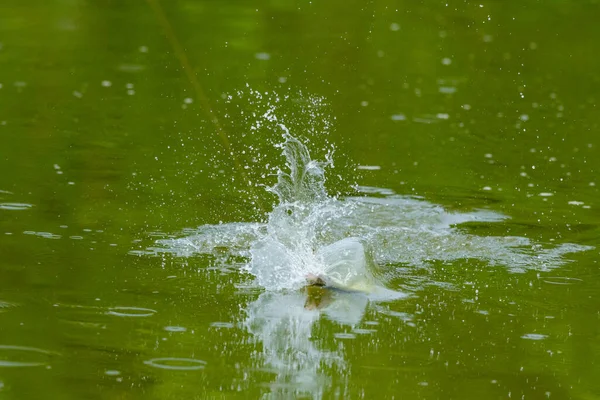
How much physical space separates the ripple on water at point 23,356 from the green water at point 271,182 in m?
0.02

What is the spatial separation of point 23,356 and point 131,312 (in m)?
0.87

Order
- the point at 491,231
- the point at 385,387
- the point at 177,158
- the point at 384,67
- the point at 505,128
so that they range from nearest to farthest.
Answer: the point at 385,387 → the point at 491,231 → the point at 177,158 → the point at 505,128 → the point at 384,67

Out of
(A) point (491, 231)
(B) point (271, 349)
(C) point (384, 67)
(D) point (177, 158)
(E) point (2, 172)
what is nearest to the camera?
(B) point (271, 349)

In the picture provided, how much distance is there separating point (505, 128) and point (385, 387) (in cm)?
701

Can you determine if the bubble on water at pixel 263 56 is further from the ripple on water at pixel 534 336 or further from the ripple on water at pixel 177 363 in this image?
the ripple on water at pixel 177 363

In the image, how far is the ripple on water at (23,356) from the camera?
5.86 m

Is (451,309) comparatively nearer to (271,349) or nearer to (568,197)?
(271,349)

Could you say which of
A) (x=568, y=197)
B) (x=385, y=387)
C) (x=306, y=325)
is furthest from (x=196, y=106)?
(x=385, y=387)

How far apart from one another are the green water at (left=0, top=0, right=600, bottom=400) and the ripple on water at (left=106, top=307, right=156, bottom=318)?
2 centimetres

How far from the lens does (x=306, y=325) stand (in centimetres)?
665

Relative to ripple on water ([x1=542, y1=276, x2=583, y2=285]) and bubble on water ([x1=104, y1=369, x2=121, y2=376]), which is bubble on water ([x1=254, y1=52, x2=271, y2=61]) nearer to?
ripple on water ([x1=542, y1=276, x2=583, y2=285])

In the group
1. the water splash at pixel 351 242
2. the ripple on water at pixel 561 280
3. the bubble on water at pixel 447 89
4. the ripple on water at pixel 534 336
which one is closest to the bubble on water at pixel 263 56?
the bubble on water at pixel 447 89

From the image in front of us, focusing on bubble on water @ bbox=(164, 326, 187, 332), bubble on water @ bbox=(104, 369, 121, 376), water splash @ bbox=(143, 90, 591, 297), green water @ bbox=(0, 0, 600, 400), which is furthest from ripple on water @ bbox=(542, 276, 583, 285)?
bubble on water @ bbox=(104, 369, 121, 376)

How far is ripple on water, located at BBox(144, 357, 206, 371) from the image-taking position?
593 cm
